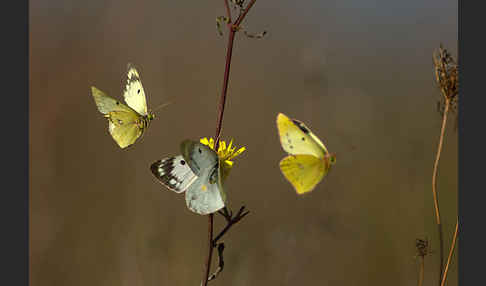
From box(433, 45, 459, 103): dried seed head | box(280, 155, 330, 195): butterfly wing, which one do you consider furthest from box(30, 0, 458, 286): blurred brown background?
box(280, 155, 330, 195): butterfly wing

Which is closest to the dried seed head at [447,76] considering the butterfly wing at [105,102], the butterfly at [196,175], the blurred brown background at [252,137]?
the blurred brown background at [252,137]

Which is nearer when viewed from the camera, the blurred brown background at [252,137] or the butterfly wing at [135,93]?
the butterfly wing at [135,93]

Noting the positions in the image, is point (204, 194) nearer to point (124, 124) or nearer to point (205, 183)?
point (205, 183)

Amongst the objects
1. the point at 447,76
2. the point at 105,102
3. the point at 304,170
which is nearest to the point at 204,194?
the point at 304,170

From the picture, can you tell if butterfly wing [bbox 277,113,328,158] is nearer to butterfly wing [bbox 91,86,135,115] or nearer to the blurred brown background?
butterfly wing [bbox 91,86,135,115]

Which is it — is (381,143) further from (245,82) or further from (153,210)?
(153,210)

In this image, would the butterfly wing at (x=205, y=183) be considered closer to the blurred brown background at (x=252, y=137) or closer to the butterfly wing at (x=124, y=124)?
the butterfly wing at (x=124, y=124)
